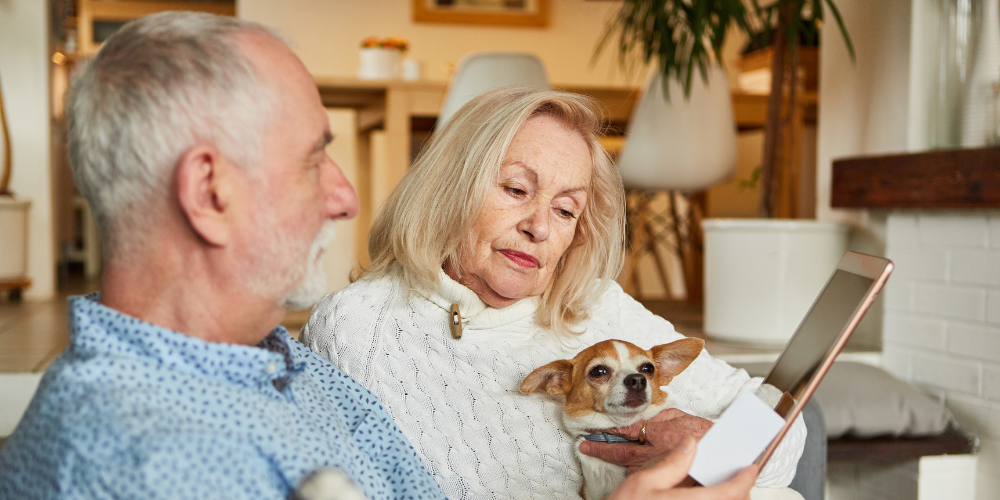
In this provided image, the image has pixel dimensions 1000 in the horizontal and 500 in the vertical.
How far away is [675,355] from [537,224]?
28 cm

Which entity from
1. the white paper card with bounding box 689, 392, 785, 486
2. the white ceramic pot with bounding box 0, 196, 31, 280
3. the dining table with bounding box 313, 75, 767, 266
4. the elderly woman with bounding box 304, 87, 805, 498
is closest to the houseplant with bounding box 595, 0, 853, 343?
the dining table with bounding box 313, 75, 767, 266

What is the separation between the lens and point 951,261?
185cm

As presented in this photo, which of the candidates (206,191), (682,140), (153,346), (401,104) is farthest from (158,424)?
Result: (682,140)

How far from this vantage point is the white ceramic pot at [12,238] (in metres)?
3.28

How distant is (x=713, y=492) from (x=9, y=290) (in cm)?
370

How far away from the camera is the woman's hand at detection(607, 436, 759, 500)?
0.67 meters

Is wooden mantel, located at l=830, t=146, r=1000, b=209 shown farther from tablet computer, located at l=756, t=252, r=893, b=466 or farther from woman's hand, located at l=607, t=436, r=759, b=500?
woman's hand, located at l=607, t=436, r=759, b=500

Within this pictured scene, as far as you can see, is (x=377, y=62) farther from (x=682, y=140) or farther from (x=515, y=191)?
(x=515, y=191)

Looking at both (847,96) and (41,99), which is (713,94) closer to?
(847,96)

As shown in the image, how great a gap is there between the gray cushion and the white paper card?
3.64 ft

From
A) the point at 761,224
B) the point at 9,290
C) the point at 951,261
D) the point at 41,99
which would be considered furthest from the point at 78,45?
the point at 951,261

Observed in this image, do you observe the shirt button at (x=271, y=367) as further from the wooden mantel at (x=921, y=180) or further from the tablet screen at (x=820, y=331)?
the wooden mantel at (x=921, y=180)

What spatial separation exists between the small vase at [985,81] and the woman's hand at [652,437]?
125 centimetres

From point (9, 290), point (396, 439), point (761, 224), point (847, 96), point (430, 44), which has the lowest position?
point (9, 290)
